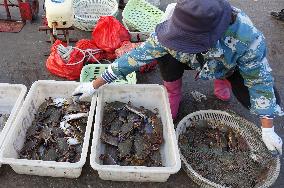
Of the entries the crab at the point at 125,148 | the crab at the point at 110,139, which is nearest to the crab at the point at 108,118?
the crab at the point at 110,139

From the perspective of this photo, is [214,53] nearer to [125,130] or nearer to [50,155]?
[125,130]

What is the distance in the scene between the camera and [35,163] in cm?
221

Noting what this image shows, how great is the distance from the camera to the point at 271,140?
238 centimetres

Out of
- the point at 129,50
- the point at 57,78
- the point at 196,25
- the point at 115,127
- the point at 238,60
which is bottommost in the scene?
the point at 57,78

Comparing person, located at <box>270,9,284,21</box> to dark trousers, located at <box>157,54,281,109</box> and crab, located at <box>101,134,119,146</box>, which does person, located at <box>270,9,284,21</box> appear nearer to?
dark trousers, located at <box>157,54,281,109</box>

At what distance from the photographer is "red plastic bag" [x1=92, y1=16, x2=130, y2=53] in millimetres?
3387

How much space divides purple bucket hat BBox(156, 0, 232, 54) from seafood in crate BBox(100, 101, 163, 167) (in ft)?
2.89

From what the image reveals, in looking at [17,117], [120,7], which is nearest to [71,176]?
[17,117]

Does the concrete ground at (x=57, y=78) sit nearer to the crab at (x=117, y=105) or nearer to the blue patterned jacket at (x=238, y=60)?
the crab at (x=117, y=105)

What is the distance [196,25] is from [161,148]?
1.19 metres

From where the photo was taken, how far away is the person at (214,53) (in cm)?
180

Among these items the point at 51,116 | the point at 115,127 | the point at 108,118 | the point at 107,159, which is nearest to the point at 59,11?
the point at 51,116

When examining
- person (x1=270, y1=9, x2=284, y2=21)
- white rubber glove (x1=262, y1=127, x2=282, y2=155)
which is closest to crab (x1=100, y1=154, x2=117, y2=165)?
white rubber glove (x1=262, y1=127, x2=282, y2=155)

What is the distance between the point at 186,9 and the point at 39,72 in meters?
2.05
